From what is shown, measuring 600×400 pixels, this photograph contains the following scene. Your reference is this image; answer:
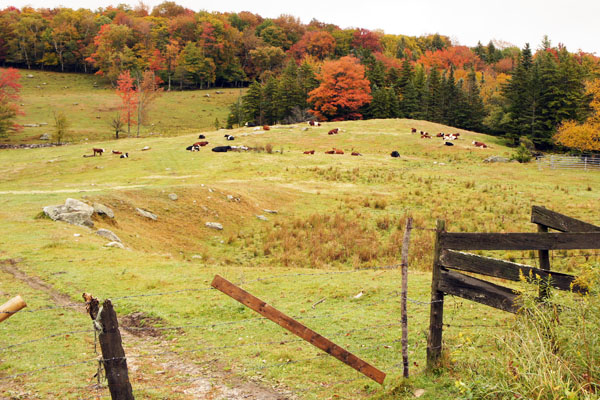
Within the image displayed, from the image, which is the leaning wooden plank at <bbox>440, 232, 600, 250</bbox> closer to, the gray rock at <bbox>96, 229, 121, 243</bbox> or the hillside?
the hillside

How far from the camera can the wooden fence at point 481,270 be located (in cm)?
588

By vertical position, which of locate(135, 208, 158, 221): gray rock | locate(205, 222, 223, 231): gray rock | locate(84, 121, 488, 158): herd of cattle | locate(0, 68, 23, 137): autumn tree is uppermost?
locate(0, 68, 23, 137): autumn tree

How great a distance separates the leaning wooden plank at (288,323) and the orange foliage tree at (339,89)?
73.1 metres

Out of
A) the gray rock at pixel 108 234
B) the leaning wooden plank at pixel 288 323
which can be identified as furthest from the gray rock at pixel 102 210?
the leaning wooden plank at pixel 288 323

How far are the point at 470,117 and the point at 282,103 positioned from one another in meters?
35.3

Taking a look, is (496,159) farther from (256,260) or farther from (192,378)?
(192,378)

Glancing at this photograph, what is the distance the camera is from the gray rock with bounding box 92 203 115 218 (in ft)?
64.3

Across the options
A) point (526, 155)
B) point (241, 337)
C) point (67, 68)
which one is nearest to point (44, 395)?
point (241, 337)

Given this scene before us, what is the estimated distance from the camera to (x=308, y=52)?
14175 cm

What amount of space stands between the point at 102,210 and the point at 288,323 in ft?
55.1

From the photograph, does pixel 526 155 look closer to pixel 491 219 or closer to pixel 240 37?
pixel 491 219

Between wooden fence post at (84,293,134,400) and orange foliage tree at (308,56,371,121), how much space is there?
74096mm

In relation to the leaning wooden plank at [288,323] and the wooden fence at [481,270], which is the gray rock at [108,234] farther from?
the wooden fence at [481,270]

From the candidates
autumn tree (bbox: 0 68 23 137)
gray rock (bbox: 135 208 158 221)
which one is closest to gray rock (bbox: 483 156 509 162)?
gray rock (bbox: 135 208 158 221)
